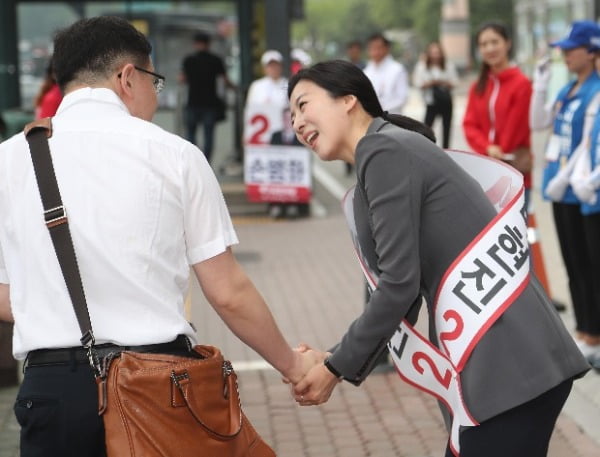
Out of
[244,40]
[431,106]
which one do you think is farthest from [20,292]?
[431,106]

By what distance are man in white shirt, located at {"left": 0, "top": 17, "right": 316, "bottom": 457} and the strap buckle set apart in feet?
0.11

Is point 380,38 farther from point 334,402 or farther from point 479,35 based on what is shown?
point 334,402

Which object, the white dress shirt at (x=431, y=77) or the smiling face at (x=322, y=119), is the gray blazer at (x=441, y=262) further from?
the white dress shirt at (x=431, y=77)

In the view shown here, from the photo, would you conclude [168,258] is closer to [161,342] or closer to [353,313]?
[161,342]

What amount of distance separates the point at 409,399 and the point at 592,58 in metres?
2.27

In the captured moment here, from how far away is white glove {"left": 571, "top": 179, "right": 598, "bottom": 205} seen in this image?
6738 millimetres

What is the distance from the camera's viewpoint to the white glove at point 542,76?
7922 millimetres

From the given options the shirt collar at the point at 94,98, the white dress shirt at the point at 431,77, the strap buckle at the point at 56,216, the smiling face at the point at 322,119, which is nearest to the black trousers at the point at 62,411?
the strap buckle at the point at 56,216

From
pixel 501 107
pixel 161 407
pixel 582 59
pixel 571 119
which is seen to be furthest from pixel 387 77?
pixel 161 407

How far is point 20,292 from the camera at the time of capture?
9.75 ft

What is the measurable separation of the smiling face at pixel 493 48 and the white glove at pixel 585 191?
1523 millimetres

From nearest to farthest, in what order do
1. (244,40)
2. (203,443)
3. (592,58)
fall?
(203,443), (592,58), (244,40)

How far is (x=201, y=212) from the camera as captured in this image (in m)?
2.93

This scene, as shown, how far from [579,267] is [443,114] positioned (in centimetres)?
1151
